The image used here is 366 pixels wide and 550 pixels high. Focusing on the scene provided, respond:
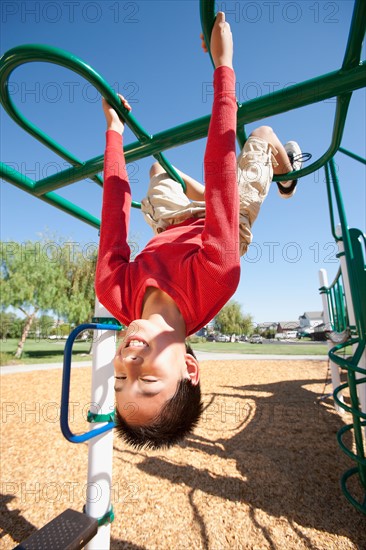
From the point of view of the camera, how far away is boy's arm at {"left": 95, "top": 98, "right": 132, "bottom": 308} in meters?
1.24

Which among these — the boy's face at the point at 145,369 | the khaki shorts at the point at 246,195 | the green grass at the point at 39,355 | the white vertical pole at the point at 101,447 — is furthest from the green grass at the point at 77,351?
the boy's face at the point at 145,369

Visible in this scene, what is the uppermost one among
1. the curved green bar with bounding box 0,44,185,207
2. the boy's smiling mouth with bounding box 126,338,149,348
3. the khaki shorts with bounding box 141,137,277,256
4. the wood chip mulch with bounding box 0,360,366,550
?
the curved green bar with bounding box 0,44,185,207

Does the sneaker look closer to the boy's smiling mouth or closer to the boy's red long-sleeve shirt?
the boy's red long-sleeve shirt

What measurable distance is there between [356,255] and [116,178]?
1.69 metres

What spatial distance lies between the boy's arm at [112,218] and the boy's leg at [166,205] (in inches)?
16.7

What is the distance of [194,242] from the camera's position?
4.24 feet

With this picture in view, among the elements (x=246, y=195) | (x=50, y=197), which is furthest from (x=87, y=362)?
(x=246, y=195)

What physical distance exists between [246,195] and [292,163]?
556mm

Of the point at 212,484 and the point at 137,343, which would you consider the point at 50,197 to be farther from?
the point at 212,484

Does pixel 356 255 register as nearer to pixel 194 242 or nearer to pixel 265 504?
pixel 194 242

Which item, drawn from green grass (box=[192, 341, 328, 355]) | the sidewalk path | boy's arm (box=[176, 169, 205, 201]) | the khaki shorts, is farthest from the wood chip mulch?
green grass (box=[192, 341, 328, 355])

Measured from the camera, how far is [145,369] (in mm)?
1034

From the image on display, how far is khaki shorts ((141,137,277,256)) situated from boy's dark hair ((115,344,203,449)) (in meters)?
0.79

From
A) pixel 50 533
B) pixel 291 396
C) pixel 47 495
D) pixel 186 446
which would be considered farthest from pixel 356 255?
pixel 291 396
